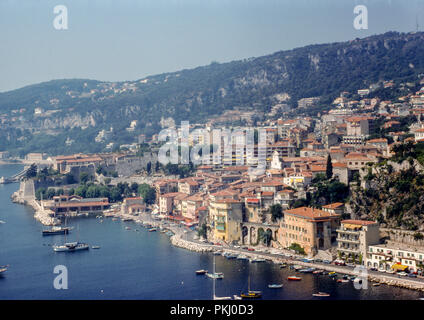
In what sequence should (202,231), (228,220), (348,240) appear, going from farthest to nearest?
(202,231), (228,220), (348,240)

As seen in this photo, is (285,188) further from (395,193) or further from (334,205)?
(395,193)

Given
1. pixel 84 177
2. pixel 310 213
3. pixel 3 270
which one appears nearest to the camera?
pixel 310 213

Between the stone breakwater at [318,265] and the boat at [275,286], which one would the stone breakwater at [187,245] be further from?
the boat at [275,286]

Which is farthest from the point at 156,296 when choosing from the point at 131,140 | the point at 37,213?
the point at 131,140

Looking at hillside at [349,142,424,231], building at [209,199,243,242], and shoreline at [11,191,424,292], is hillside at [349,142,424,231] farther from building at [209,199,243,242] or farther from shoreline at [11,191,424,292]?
building at [209,199,243,242]

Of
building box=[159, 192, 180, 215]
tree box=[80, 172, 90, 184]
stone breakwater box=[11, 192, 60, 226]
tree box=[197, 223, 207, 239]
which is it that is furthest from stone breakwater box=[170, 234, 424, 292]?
tree box=[80, 172, 90, 184]

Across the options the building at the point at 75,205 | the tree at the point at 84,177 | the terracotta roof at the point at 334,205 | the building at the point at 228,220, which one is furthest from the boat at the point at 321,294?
the tree at the point at 84,177

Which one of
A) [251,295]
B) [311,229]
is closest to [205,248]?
[311,229]
